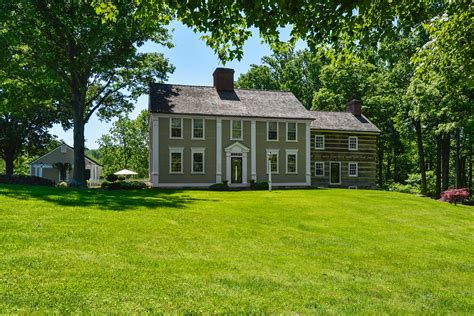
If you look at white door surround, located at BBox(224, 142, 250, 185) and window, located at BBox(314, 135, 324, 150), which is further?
window, located at BBox(314, 135, 324, 150)

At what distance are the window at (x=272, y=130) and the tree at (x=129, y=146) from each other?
40.6 meters

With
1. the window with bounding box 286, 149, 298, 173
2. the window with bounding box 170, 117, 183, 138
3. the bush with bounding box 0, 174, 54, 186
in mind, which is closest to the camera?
the bush with bounding box 0, 174, 54, 186

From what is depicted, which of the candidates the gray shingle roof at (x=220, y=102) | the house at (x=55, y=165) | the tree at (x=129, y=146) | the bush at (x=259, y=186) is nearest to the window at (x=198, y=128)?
the gray shingle roof at (x=220, y=102)

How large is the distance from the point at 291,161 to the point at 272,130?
3462 millimetres

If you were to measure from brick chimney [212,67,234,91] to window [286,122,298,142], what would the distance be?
6.88m

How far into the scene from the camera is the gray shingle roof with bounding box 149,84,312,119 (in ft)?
107

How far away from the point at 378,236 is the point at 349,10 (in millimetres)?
9619

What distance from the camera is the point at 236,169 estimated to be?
33625 mm

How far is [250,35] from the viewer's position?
799 cm

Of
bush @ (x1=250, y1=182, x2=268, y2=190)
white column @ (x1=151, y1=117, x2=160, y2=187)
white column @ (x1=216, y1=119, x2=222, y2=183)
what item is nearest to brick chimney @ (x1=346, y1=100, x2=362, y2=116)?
bush @ (x1=250, y1=182, x2=268, y2=190)

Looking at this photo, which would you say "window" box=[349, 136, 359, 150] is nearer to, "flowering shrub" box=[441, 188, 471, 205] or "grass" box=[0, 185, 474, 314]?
"flowering shrub" box=[441, 188, 471, 205]

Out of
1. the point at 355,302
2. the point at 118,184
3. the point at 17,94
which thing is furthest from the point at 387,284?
the point at 17,94

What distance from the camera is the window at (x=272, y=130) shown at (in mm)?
34750

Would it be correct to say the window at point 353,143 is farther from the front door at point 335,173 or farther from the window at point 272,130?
the window at point 272,130
